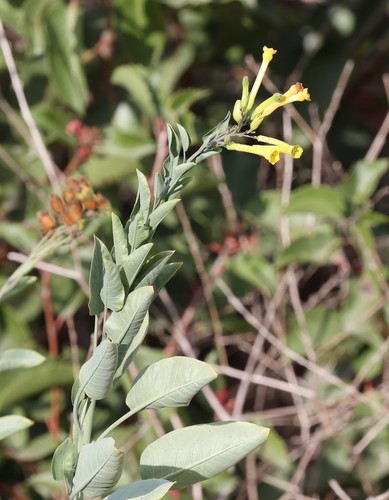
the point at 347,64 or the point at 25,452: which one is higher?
the point at 347,64

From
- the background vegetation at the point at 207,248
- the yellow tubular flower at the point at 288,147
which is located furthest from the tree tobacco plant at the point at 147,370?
the background vegetation at the point at 207,248

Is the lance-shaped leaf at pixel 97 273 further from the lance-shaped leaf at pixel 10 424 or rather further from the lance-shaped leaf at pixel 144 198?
the lance-shaped leaf at pixel 10 424

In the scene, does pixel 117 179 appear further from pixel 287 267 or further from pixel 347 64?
pixel 347 64

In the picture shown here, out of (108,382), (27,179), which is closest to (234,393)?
(27,179)

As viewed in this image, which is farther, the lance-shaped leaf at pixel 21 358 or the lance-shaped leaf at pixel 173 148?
the lance-shaped leaf at pixel 21 358

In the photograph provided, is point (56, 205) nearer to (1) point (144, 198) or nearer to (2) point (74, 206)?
(2) point (74, 206)

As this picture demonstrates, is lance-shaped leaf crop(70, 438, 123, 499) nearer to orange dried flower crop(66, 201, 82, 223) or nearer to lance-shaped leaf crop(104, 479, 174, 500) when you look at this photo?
lance-shaped leaf crop(104, 479, 174, 500)

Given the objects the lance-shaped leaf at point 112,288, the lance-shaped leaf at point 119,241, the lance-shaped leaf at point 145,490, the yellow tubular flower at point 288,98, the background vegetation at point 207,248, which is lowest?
the background vegetation at point 207,248

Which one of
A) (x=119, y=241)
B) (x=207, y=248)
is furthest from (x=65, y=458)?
(x=207, y=248)
